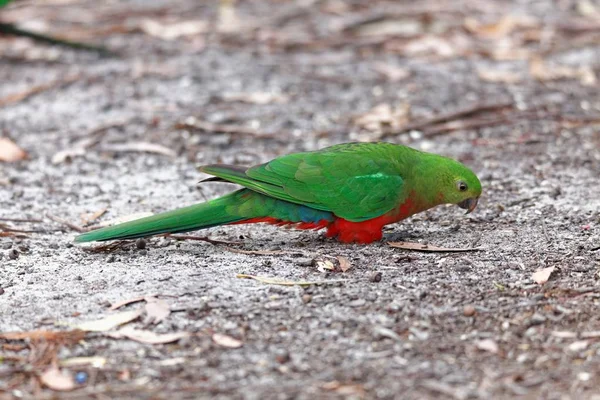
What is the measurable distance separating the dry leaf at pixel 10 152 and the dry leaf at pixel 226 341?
336cm

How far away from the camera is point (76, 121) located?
7.23 m

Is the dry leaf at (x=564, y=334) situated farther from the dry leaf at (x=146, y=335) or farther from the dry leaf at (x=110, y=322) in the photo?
the dry leaf at (x=110, y=322)

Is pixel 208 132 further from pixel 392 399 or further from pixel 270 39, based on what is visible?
pixel 392 399

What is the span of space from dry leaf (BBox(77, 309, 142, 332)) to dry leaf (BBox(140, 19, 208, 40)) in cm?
590

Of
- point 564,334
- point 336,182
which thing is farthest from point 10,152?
point 564,334

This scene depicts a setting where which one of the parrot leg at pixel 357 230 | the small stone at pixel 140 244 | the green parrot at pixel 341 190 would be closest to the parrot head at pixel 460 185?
the green parrot at pixel 341 190

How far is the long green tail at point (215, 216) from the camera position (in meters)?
4.50

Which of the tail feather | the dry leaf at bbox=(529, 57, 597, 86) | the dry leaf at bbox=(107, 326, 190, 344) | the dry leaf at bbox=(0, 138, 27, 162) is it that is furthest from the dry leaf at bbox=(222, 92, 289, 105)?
the dry leaf at bbox=(107, 326, 190, 344)

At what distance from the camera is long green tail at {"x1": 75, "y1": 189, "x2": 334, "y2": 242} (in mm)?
4500

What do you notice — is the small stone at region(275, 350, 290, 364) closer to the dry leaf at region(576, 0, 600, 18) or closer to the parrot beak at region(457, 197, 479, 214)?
the parrot beak at region(457, 197, 479, 214)

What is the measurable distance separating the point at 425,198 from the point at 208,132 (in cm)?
252

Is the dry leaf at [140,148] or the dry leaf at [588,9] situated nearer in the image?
the dry leaf at [140,148]

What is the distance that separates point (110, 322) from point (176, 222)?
863 mm

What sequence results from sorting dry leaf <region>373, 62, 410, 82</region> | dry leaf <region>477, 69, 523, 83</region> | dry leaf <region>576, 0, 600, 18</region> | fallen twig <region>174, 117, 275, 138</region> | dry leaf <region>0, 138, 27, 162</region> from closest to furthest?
1. dry leaf <region>0, 138, 27, 162</region>
2. fallen twig <region>174, 117, 275, 138</region>
3. dry leaf <region>477, 69, 523, 83</region>
4. dry leaf <region>373, 62, 410, 82</region>
5. dry leaf <region>576, 0, 600, 18</region>
